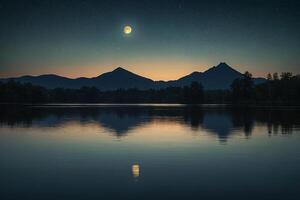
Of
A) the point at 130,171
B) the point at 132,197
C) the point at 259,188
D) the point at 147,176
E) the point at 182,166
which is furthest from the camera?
the point at 182,166

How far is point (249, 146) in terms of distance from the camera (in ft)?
85.1

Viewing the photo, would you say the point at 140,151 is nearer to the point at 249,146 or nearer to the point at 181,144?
the point at 181,144

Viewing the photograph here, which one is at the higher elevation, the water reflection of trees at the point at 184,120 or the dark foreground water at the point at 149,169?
the water reflection of trees at the point at 184,120

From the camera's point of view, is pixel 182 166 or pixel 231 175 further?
pixel 182 166

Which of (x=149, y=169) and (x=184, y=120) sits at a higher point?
(x=184, y=120)

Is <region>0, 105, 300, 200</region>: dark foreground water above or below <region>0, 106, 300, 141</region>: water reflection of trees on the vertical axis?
below

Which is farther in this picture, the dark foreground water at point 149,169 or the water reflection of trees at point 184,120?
the water reflection of trees at point 184,120

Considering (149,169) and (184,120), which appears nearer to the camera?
(149,169)

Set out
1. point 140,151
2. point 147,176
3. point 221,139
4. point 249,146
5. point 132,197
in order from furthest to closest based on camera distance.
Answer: point 221,139
point 249,146
point 140,151
point 147,176
point 132,197

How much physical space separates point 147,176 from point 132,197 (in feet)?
11.0

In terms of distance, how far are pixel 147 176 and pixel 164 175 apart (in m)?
0.92

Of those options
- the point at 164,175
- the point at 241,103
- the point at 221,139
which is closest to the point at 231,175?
the point at 164,175

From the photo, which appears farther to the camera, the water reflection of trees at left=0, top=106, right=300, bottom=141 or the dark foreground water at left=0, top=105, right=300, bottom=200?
the water reflection of trees at left=0, top=106, right=300, bottom=141

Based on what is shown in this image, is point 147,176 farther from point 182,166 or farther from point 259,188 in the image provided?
point 259,188
